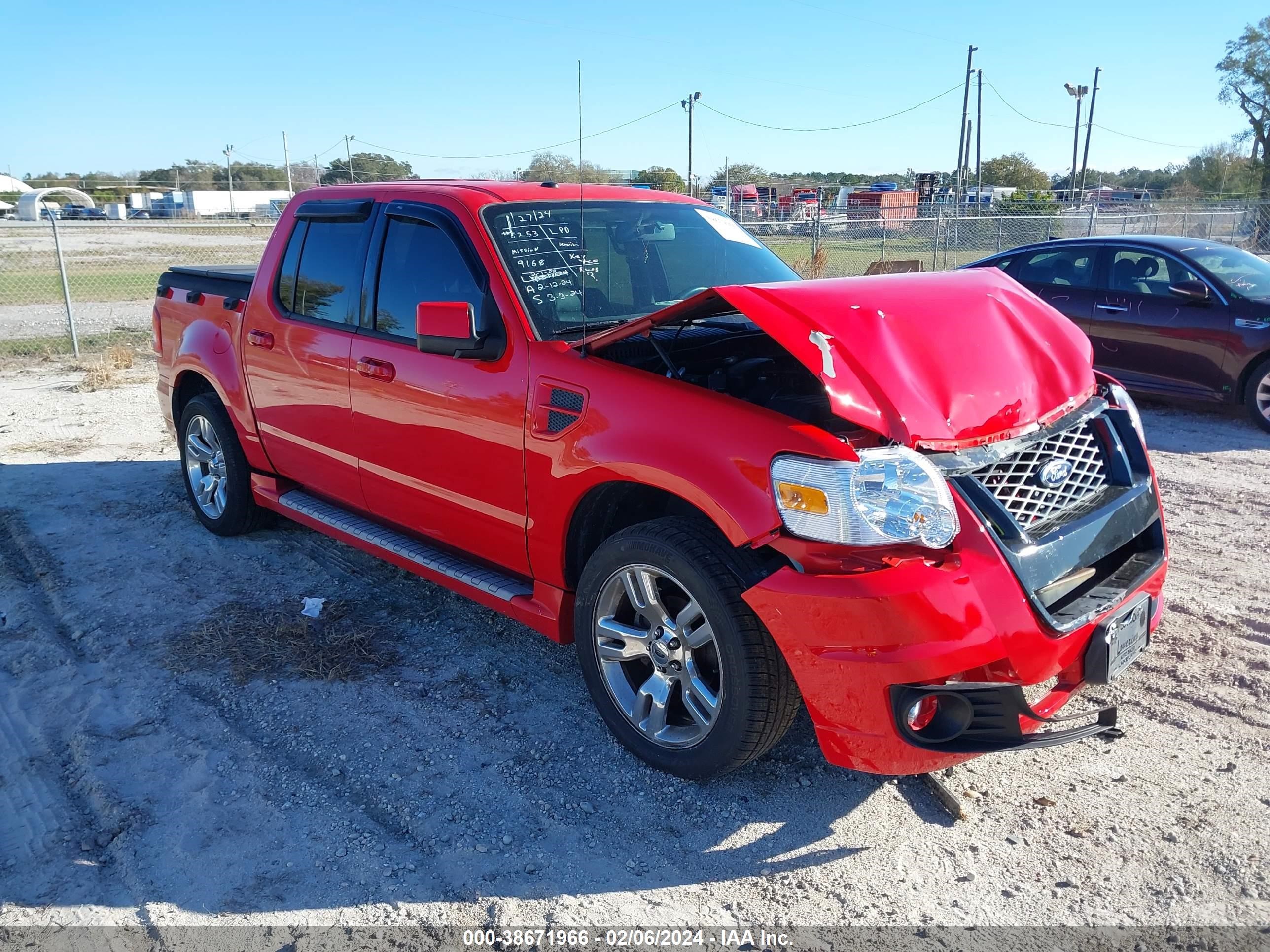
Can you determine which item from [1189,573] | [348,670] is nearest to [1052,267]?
[1189,573]

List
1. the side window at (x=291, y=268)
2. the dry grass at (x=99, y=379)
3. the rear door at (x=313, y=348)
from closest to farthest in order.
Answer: the rear door at (x=313, y=348) < the side window at (x=291, y=268) < the dry grass at (x=99, y=379)

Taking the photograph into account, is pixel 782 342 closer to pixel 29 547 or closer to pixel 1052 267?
pixel 29 547

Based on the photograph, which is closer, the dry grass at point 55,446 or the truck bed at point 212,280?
the truck bed at point 212,280

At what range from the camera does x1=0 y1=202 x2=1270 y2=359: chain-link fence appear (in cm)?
1439

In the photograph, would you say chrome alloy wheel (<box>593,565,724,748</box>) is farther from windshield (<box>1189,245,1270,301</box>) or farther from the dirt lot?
windshield (<box>1189,245,1270,301</box>)

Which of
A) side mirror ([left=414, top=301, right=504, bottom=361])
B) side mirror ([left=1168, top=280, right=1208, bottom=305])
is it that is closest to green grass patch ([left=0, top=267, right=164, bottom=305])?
side mirror ([left=414, top=301, right=504, bottom=361])

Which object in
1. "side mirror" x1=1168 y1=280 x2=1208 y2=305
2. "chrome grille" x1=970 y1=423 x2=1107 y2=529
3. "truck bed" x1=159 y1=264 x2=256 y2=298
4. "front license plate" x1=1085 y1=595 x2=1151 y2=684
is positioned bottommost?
"front license plate" x1=1085 y1=595 x2=1151 y2=684

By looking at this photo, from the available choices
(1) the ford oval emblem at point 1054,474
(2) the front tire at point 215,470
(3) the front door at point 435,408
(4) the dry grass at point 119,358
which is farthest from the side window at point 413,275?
(4) the dry grass at point 119,358

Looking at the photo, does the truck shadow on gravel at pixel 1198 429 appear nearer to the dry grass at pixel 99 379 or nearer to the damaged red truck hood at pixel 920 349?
the damaged red truck hood at pixel 920 349

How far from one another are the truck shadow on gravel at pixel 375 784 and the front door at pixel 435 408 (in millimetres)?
577

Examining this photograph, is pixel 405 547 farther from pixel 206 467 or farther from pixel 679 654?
pixel 206 467

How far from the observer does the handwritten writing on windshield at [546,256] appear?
3.82 metres

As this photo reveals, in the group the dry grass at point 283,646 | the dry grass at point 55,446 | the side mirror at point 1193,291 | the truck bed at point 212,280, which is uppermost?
the truck bed at point 212,280

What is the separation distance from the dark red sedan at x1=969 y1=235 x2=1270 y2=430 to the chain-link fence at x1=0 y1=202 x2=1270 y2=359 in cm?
395
